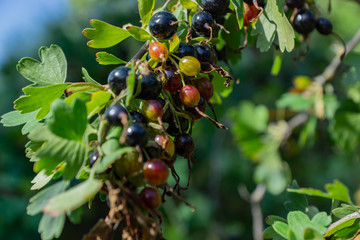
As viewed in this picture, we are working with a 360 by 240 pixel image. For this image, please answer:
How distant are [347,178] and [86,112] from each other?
3.96 m

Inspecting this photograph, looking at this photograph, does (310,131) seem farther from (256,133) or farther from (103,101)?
(103,101)

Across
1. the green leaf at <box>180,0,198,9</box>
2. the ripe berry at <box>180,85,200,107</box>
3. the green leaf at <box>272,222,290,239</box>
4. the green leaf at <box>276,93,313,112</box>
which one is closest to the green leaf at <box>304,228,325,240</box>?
the green leaf at <box>272,222,290,239</box>

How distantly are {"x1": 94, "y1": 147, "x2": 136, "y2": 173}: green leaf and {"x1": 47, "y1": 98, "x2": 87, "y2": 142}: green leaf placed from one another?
77 mm

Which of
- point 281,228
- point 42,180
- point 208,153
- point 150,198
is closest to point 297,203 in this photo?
point 281,228

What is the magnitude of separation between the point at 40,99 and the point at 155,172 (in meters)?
0.33

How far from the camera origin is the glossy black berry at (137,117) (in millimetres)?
646

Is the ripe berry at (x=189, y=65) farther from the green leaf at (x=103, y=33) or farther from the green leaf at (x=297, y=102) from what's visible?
the green leaf at (x=297, y=102)

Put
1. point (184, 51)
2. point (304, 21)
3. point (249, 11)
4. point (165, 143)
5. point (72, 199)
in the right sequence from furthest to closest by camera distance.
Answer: point (304, 21) < point (249, 11) < point (184, 51) < point (165, 143) < point (72, 199)

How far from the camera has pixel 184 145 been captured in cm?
72

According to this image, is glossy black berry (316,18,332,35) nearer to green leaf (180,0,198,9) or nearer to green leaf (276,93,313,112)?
green leaf (180,0,198,9)

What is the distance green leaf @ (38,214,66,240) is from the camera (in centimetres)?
55

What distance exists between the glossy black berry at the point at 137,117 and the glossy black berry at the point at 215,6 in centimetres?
31

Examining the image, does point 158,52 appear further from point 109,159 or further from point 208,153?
point 208,153

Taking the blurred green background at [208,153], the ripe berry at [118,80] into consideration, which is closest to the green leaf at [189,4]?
the ripe berry at [118,80]
